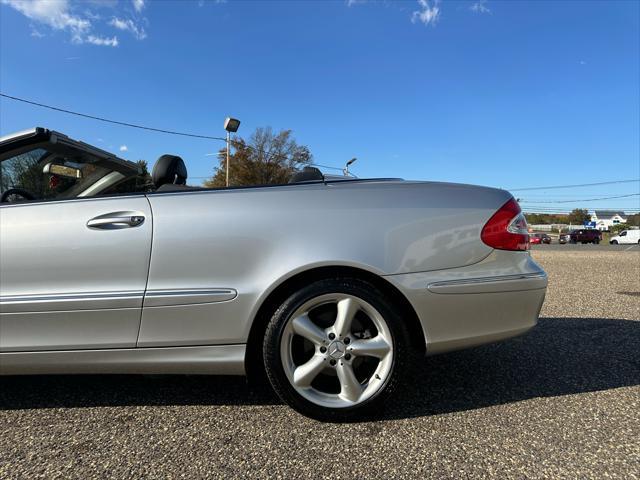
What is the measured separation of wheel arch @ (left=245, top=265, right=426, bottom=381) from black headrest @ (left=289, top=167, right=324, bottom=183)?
0.58 m

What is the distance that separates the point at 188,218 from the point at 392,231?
3.25 ft

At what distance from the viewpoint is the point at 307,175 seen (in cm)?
249

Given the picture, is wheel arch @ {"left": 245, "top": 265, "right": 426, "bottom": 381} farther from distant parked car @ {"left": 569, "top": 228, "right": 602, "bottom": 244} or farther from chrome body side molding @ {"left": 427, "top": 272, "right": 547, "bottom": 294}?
distant parked car @ {"left": 569, "top": 228, "right": 602, "bottom": 244}

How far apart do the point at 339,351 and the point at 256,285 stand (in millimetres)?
508

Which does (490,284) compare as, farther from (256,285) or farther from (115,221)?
(115,221)

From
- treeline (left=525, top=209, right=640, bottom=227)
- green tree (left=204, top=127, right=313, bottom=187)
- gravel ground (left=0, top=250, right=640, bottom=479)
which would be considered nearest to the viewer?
gravel ground (left=0, top=250, right=640, bottom=479)

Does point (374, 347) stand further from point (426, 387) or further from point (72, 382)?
point (72, 382)

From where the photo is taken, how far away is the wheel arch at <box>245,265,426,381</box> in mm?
2121

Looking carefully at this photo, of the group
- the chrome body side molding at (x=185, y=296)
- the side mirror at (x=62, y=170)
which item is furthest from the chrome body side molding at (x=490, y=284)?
the side mirror at (x=62, y=170)

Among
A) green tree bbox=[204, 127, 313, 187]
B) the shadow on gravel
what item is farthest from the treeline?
the shadow on gravel

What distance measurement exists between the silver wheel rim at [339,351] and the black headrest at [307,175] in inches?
28.4

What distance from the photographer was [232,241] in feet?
6.84

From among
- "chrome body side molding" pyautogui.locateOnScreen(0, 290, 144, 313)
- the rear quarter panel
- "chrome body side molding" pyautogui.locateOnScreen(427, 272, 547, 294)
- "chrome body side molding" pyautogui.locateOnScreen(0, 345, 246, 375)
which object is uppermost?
the rear quarter panel

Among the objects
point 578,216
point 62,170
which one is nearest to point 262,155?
point 62,170
